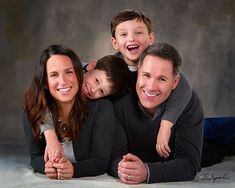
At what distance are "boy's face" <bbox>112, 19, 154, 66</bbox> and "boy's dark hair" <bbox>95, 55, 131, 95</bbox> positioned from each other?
0.17m

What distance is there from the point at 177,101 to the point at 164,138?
0.61 ft

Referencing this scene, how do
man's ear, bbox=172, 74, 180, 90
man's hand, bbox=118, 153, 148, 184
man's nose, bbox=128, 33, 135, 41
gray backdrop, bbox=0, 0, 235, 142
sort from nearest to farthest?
man's hand, bbox=118, 153, 148, 184, man's ear, bbox=172, 74, 180, 90, man's nose, bbox=128, 33, 135, 41, gray backdrop, bbox=0, 0, 235, 142

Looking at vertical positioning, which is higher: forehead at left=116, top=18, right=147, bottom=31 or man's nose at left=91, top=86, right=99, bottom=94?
forehead at left=116, top=18, right=147, bottom=31

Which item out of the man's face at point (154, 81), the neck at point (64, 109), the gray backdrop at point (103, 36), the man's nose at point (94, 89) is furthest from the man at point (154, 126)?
the gray backdrop at point (103, 36)

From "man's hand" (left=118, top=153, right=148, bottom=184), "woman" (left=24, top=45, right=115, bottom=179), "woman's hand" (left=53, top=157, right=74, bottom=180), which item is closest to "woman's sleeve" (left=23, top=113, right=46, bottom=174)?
"woman" (left=24, top=45, right=115, bottom=179)

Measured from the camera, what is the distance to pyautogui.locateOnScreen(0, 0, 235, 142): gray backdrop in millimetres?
4043

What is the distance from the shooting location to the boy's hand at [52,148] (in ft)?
8.21

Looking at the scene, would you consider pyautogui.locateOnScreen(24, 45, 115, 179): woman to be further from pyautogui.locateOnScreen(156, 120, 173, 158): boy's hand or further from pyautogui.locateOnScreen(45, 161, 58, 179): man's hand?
pyautogui.locateOnScreen(156, 120, 173, 158): boy's hand

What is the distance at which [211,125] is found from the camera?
3285 millimetres

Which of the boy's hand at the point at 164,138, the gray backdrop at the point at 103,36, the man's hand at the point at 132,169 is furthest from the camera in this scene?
the gray backdrop at the point at 103,36

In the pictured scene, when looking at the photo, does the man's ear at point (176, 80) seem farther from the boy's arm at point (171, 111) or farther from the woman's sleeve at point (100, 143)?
the woman's sleeve at point (100, 143)

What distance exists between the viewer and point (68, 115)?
2.69m

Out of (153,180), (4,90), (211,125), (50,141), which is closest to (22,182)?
(50,141)

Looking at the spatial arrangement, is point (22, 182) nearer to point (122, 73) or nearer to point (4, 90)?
point (122, 73)
